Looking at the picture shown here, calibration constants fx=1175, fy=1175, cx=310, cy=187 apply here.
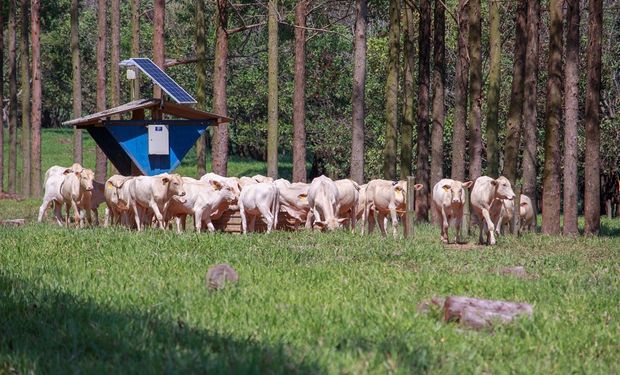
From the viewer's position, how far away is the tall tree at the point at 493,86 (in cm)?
2900

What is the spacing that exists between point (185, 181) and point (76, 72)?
20.4m

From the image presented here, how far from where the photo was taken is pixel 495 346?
387 inches

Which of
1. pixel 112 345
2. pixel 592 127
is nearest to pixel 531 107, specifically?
pixel 592 127

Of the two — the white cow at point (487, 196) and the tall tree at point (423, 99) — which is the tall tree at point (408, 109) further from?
the white cow at point (487, 196)

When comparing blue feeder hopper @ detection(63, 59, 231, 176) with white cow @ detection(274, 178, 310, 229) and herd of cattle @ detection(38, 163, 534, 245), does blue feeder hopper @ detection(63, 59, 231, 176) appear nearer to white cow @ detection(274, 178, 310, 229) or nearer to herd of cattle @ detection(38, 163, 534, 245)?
herd of cattle @ detection(38, 163, 534, 245)

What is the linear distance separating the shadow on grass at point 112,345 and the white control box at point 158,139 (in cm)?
1395

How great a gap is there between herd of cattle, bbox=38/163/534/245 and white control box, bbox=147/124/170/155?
1.14 meters

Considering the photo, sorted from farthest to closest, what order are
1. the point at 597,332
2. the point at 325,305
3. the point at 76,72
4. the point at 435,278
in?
the point at 76,72
the point at 435,278
the point at 325,305
the point at 597,332

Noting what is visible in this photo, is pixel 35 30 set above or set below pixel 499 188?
above

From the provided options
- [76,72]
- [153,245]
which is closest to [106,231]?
[153,245]

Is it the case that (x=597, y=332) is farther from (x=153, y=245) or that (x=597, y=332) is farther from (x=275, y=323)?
(x=153, y=245)

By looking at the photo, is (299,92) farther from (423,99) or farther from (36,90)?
(36,90)

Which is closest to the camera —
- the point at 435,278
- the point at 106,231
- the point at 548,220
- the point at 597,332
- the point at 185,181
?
the point at 597,332

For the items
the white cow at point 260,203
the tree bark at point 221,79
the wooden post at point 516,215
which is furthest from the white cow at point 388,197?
the tree bark at point 221,79
